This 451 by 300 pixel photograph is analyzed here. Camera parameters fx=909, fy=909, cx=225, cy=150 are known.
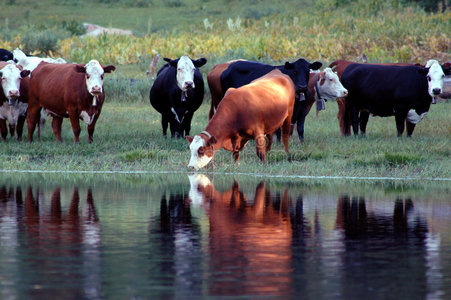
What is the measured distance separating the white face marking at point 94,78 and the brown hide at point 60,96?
223 mm

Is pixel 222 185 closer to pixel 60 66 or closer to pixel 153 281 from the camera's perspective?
pixel 153 281

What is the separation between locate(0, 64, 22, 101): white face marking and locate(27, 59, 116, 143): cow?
37 centimetres

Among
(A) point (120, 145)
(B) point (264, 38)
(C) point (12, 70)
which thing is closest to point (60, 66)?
(C) point (12, 70)

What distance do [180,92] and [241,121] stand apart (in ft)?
15.4

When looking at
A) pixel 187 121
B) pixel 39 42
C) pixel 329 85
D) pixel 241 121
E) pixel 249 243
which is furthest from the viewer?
pixel 39 42

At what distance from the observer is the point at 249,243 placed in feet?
24.1

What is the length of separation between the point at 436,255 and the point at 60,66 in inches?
477

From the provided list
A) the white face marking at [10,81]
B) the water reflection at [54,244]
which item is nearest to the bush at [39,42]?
the white face marking at [10,81]

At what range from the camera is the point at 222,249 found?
7.08 m

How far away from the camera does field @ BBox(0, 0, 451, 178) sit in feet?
45.0

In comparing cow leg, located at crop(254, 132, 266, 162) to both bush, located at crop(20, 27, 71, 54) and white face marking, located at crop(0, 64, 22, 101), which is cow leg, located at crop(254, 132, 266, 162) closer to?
white face marking, located at crop(0, 64, 22, 101)

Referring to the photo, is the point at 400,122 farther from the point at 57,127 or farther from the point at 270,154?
the point at 57,127

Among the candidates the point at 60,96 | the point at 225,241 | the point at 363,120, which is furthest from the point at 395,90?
the point at 225,241

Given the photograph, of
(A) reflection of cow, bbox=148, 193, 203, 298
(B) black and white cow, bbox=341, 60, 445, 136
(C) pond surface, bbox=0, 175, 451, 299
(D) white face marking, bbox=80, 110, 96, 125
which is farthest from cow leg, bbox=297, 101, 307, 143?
(A) reflection of cow, bbox=148, 193, 203, 298
